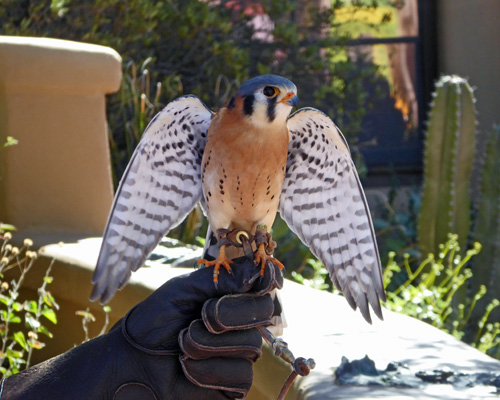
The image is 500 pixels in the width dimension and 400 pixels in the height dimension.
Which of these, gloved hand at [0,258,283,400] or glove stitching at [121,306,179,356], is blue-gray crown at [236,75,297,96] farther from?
glove stitching at [121,306,179,356]

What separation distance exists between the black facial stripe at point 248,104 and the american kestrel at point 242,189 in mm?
46

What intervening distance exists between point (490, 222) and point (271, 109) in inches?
141

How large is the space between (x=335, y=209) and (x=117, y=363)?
1063mm

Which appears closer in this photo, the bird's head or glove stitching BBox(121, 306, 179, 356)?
glove stitching BBox(121, 306, 179, 356)

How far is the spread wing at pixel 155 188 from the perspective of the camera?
8.16 ft

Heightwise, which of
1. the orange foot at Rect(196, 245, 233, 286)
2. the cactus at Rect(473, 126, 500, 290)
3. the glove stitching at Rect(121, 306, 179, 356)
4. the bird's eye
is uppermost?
the bird's eye

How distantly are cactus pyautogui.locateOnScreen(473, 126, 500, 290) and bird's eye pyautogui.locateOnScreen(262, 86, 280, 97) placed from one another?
354 centimetres

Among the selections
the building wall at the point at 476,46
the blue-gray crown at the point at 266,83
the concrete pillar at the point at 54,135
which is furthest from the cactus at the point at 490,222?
the blue-gray crown at the point at 266,83

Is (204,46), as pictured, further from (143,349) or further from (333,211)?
(143,349)

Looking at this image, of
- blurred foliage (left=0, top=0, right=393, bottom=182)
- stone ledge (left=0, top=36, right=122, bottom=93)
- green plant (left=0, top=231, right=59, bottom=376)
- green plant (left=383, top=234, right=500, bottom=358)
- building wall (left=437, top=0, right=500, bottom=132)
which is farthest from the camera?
building wall (left=437, top=0, right=500, bottom=132)

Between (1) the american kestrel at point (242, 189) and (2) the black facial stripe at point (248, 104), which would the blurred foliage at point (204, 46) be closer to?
(1) the american kestrel at point (242, 189)

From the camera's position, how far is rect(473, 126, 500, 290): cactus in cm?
525

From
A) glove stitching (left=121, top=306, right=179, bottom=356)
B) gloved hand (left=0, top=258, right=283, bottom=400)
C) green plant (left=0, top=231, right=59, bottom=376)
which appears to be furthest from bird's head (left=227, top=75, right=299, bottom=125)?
green plant (left=0, top=231, right=59, bottom=376)

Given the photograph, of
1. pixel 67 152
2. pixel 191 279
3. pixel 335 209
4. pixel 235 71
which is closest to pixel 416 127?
pixel 235 71
